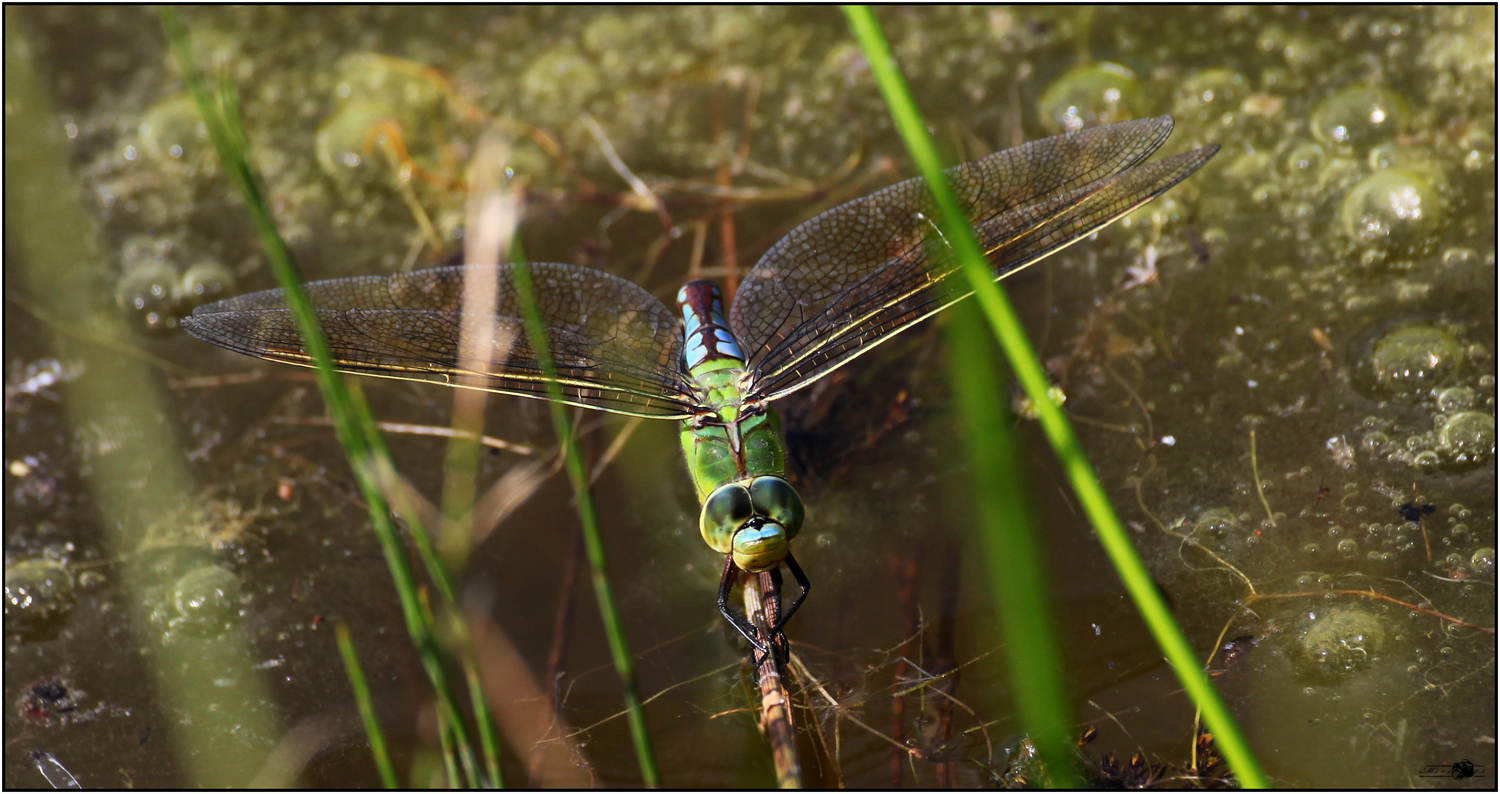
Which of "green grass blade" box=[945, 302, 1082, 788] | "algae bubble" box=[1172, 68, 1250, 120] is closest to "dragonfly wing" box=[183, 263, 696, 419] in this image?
"green grass blade" box=[945, 302, 1082, 788]

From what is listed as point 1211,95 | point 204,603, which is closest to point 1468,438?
point 1211,95

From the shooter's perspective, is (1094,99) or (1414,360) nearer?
(1414,360)

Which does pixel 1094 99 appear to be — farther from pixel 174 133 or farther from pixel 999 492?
pixel 174 133

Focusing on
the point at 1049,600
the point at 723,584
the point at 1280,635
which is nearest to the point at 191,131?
the point at 723,584

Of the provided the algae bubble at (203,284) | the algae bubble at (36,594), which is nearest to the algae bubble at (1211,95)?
the algae bubble at (203,284)

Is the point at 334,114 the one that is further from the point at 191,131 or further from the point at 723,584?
the point at 723,584

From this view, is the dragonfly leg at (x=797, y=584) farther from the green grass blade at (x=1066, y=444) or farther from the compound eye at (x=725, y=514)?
the green grass blade at (x=1066, y=444)

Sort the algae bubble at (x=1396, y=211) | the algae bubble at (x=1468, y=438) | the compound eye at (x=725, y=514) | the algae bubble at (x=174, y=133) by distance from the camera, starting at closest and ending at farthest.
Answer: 1. the compound eye at (x=725, y=514)
2. the algae bubble at (x=1468, y=438)
3. the algae bubble at (x=1396, y=211)
4. the algae bubble at (x=174, y=133)
